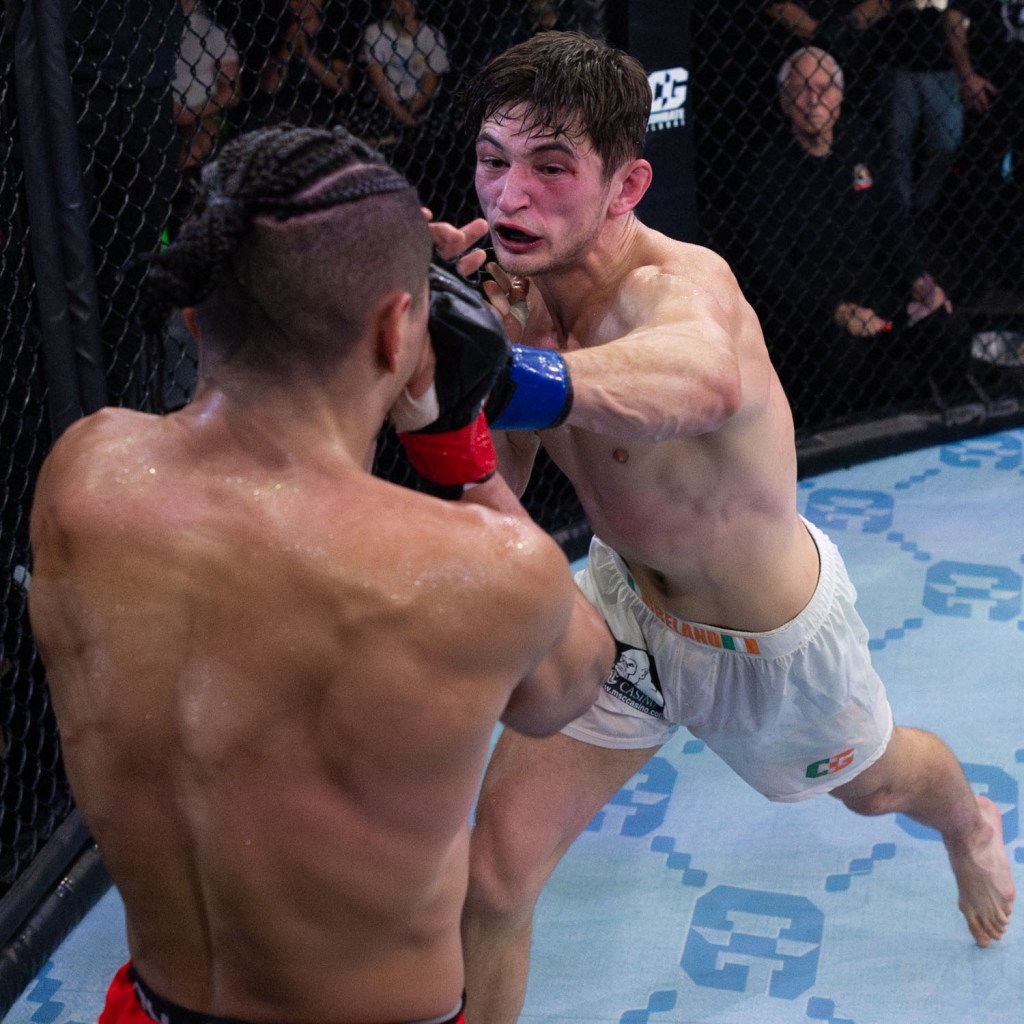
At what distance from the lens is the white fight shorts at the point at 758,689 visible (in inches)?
76.7

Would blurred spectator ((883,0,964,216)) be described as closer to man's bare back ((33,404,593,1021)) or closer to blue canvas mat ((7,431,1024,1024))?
blue canvas mat ((7,431,1024,1024))

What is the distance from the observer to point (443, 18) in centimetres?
331

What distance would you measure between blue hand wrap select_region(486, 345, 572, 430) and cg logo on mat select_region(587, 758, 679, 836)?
1.28 m

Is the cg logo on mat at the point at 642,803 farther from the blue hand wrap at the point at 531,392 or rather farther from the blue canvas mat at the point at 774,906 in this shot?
the blue hand wrap at the point at 531,392

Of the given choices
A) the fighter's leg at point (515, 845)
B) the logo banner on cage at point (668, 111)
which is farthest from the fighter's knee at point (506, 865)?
the logo banner on cage at point (668, 111)

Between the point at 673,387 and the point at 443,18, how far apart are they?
209cm

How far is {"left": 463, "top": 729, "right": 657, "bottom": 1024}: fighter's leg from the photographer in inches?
73.2

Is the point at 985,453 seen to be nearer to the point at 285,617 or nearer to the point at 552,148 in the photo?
the point at 552,148

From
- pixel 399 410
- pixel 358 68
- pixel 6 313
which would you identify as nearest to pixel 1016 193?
pixel 358 68

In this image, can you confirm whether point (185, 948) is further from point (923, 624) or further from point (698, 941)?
point (923, 624)

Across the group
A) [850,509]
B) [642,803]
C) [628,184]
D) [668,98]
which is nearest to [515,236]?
[628,184]

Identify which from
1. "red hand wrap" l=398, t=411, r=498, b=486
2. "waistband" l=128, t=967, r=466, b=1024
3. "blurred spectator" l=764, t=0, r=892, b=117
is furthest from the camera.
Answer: "blurred spectator" l=764, t=0, r=892, b=117

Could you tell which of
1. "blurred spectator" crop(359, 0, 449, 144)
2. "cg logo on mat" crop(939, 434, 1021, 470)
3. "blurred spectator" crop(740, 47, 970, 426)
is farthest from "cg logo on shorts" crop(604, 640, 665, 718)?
"cg logo on mat" crop(939, 434, 1021, 470)

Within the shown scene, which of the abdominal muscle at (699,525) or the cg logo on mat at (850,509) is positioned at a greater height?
the abdominal muscle at (699,525)
